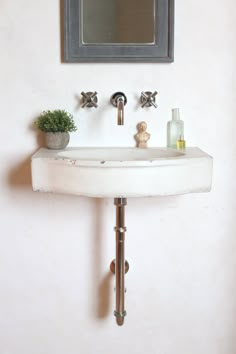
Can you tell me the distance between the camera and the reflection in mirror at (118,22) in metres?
1.40

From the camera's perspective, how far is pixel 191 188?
1154 mm

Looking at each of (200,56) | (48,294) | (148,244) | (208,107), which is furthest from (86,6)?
(48,294)

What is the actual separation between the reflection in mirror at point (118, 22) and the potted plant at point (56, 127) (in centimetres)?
29

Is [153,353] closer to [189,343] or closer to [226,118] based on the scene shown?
[189,343]

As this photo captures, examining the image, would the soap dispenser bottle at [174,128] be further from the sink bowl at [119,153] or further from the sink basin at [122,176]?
the sink basin at [122,176]

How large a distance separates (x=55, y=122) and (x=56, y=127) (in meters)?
0.02

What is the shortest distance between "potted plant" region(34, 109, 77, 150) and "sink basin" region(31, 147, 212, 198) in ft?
0.47

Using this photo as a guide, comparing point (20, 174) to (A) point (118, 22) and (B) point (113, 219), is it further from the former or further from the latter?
(A) point (118, 22)

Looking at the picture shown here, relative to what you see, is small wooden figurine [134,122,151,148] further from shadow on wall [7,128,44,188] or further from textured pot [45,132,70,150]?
shadow on wall [7,128,44,188]

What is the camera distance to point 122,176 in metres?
1.08

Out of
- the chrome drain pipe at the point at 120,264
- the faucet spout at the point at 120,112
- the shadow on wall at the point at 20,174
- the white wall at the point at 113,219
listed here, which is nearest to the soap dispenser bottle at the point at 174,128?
the white wall at the point at 113,219

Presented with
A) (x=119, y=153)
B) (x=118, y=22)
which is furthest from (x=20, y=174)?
(x=118, y=22)

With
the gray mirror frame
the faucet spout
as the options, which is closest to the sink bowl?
the faucet spout

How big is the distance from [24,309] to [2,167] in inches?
21.5
